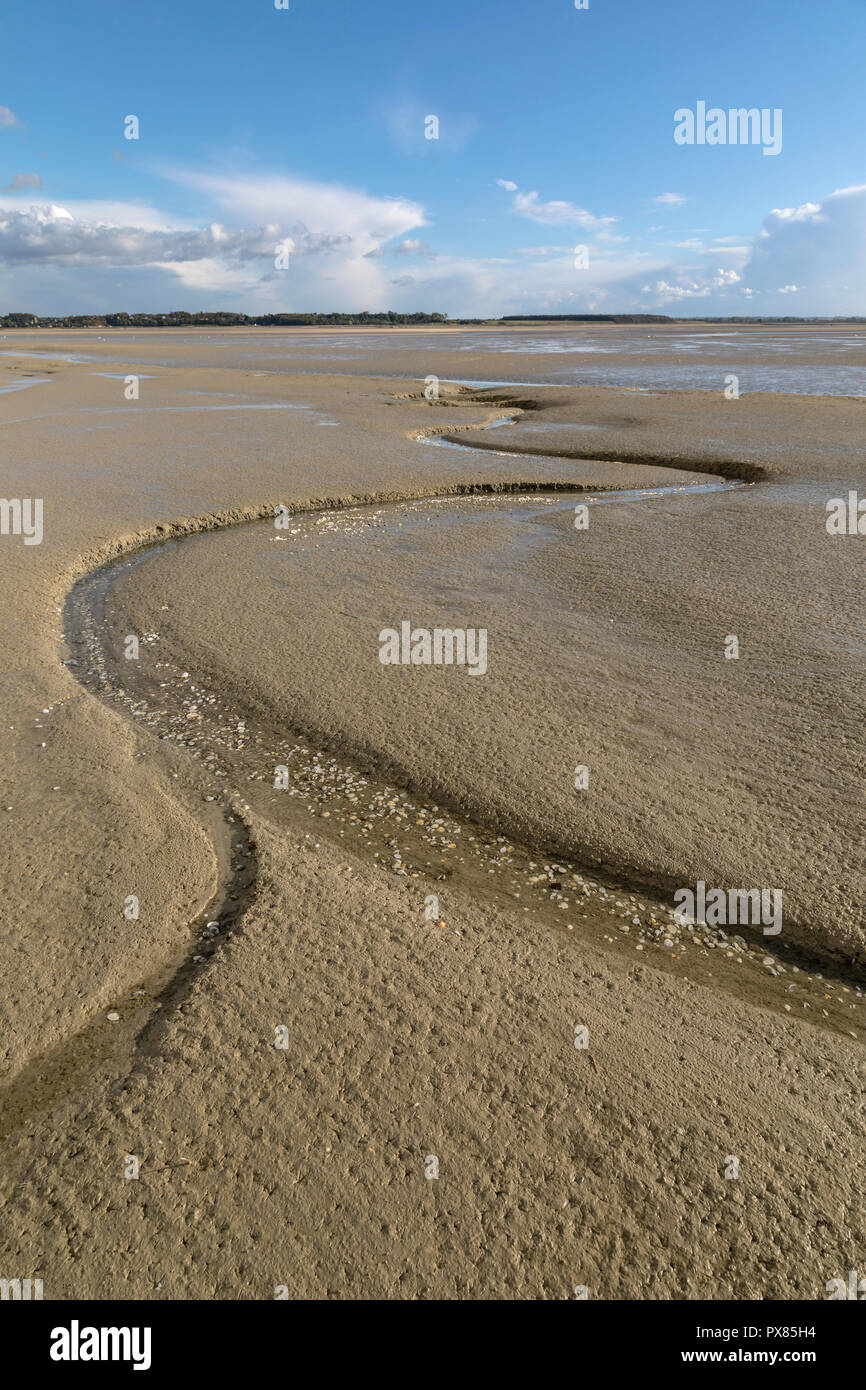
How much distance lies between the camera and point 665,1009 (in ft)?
10.1

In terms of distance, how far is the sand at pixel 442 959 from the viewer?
91.3 inches

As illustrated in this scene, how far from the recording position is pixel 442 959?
3.28 meters

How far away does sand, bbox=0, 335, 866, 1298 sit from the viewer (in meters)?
2.32
